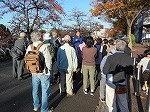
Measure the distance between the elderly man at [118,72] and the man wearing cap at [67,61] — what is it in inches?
72.8

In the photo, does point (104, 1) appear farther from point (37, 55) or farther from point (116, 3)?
point (37, 55)

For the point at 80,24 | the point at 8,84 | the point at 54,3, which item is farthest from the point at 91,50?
the point at 80,24

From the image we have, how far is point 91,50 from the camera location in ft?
19.8

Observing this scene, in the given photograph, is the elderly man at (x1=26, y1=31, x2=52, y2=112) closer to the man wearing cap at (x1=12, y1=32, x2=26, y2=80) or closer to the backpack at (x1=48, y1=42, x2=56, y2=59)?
the backpack at (x1=48, y1=42, x2=56, y2=59)

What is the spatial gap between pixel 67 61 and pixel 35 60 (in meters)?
1.77

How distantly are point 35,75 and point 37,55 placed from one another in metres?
0.52

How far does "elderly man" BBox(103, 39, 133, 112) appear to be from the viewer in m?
3.97

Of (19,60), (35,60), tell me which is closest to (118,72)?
(35,60)

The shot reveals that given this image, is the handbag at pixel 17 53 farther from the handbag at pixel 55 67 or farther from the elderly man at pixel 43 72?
the elderly man at pixel 43 72

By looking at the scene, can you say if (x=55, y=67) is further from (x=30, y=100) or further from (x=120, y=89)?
(x=120, y=89)

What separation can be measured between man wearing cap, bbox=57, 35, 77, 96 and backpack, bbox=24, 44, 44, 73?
5.17 feet

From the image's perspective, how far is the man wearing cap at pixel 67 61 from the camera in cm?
581

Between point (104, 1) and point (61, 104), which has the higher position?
point (104, 1)

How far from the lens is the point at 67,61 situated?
585cm
